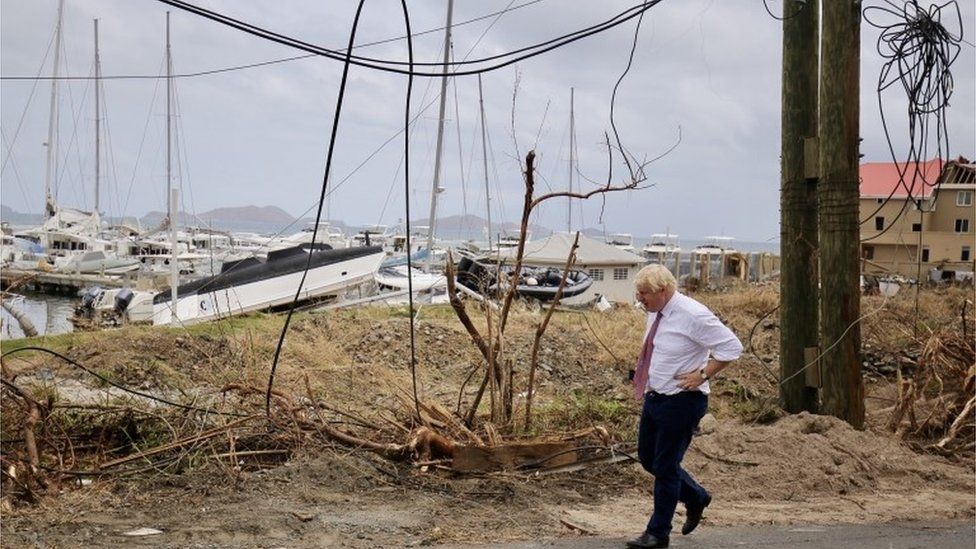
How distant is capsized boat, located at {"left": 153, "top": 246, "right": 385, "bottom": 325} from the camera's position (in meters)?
20.0

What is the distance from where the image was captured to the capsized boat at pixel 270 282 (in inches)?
787

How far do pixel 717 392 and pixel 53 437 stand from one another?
7.42 m

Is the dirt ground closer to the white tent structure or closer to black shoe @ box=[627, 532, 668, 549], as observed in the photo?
black shoe @ box=[627, 532, 668, 549]

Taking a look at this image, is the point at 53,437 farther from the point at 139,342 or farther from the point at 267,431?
the point at 139,342

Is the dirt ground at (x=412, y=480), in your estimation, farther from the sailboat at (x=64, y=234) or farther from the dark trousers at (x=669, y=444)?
the sailboat at (x=64, y=234)

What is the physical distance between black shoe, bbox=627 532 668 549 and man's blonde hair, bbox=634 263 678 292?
1.49 m

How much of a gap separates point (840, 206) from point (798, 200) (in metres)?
0.43

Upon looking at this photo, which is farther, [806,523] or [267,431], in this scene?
[267,431]

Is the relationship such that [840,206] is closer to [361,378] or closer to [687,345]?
[687,345]

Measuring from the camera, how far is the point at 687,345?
5.52m

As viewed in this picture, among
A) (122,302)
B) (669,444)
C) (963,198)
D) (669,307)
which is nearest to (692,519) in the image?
(669,444)

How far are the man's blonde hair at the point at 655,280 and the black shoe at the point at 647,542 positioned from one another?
149cm

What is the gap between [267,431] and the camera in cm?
702

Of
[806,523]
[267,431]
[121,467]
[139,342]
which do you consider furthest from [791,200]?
[139,342]
